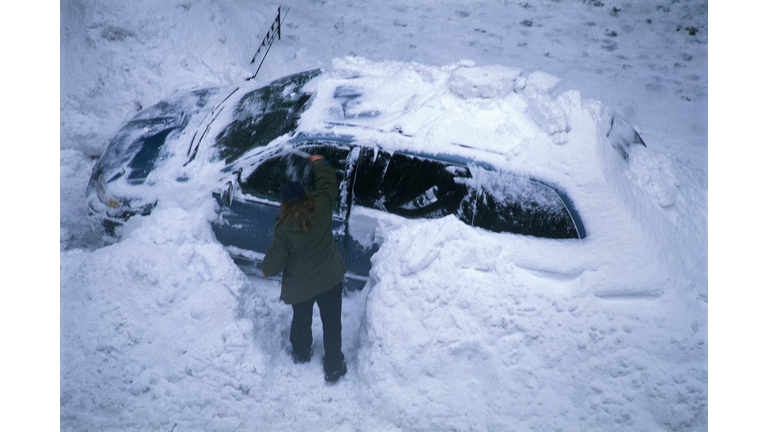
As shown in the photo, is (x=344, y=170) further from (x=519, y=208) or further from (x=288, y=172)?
(x=519, y=208)

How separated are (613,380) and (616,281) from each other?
610 mm

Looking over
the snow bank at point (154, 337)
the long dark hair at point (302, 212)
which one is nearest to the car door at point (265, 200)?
the snow bank at point (154, 337)

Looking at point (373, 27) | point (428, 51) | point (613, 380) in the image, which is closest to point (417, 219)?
point (613, 380)

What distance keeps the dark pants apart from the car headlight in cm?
164

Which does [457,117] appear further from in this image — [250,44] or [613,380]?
[250,44]

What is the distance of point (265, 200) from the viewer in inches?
132

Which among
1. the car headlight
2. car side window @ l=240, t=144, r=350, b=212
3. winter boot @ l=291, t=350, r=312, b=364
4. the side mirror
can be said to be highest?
car side window @ l=240, t=144, r=350, b=212

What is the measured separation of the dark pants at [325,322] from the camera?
10.3 feet

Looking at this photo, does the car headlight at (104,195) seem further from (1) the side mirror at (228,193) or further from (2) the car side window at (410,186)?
(2) the car side window at (410,186)

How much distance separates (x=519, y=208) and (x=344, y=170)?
1210mm

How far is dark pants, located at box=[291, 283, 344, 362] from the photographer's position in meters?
3.12

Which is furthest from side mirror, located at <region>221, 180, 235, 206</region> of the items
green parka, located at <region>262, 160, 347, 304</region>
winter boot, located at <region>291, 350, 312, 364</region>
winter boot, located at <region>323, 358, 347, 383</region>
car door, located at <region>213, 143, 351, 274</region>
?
winter boot, located at <region>323, 358, 347, 383</region>

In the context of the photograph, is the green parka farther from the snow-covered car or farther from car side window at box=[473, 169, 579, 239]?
car side window at box=[473, 169, 579, 239]

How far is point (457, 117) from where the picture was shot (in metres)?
3.26
